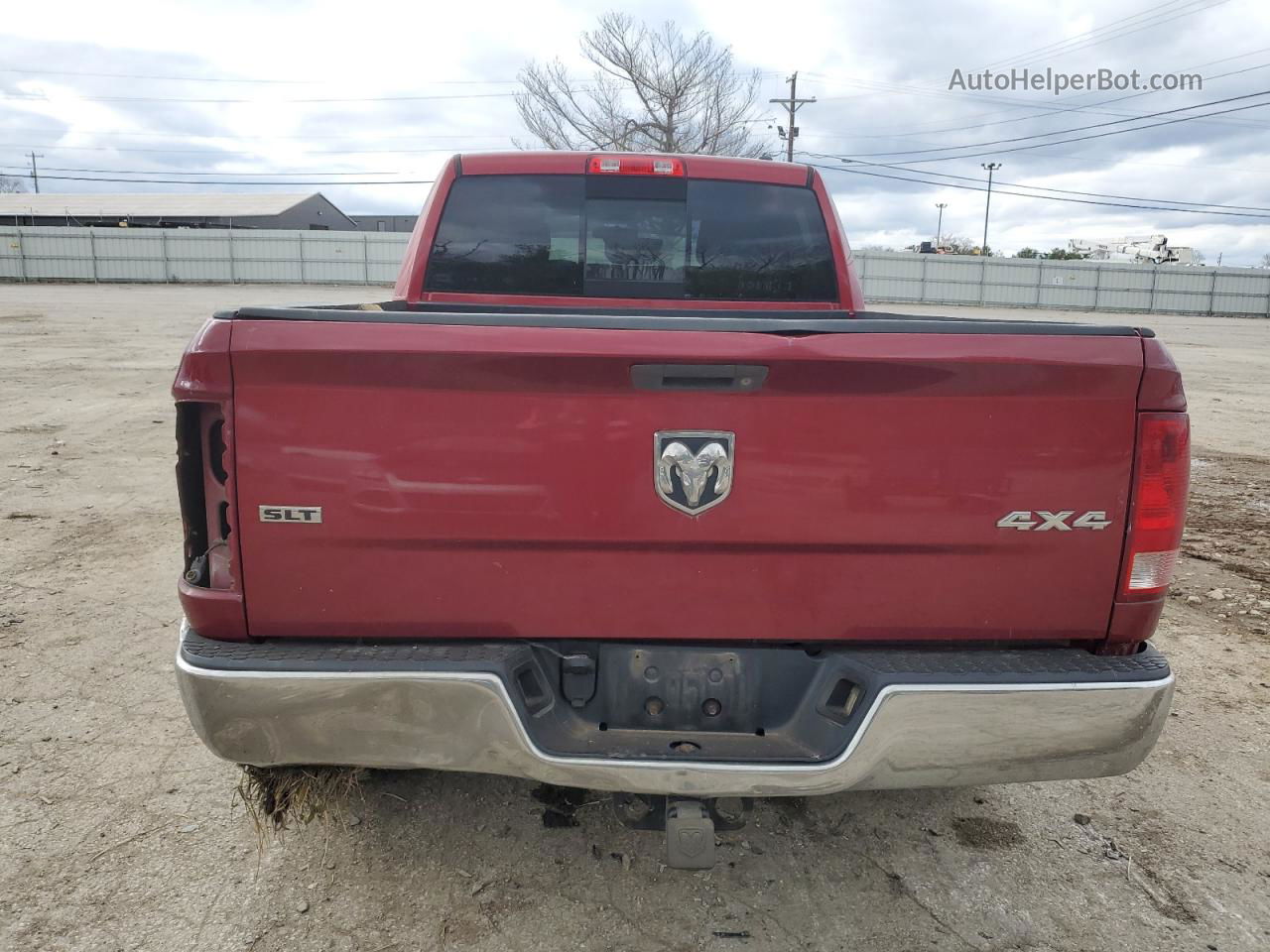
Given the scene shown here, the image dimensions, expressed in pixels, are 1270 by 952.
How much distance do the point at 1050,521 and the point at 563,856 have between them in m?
1.66

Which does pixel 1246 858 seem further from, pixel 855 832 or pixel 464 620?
pixel 464 620

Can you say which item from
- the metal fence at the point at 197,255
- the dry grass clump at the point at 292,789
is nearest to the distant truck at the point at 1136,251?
the metal fence at the point at 197,255

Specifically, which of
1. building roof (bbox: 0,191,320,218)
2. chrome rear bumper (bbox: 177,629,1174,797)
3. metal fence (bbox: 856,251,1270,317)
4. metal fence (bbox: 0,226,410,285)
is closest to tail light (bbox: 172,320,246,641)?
chrome rear bumper (bbox: 177,629,1174,797)

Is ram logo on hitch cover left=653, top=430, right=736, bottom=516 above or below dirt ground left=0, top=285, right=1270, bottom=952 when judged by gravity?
above

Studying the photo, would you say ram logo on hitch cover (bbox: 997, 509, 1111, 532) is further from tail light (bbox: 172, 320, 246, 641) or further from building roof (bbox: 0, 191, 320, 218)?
building roof (bbox: 0, 191, 320, 218)

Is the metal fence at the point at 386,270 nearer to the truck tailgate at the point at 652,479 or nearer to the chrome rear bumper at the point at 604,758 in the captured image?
the truck tailgate at the point at 652,479

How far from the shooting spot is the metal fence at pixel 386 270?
4038 cm

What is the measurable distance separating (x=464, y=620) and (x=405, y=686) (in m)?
0.21

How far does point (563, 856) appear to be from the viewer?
269 cm

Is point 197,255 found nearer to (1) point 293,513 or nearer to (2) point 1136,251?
(1) point 293,513

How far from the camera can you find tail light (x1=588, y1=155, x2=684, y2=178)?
3.92 m

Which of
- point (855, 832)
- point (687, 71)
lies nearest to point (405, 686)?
point (855, 832)

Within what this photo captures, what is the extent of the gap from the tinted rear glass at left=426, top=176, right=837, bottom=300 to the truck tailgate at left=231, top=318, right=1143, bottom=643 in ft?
6.51

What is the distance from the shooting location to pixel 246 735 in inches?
81.4
